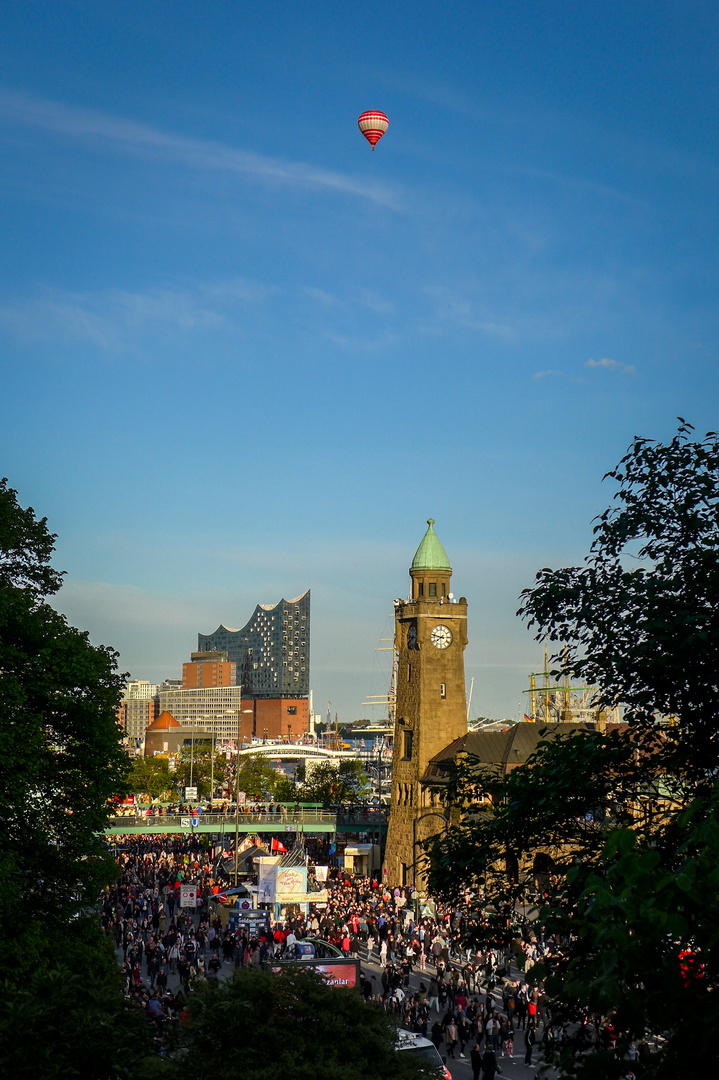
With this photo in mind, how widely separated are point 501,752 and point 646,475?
58.9m

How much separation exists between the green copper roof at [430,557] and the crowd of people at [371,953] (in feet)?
73.5

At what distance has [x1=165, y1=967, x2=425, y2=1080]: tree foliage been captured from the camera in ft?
37.9

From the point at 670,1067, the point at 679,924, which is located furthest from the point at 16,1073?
the point at 679,924

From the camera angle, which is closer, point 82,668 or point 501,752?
point 82,668

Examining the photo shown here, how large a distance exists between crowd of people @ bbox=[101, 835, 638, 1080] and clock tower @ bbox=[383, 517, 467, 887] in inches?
377

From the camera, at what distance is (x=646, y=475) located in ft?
47.9

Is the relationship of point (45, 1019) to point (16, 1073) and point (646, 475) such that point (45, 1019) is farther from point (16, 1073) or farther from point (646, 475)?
point (646, 475)

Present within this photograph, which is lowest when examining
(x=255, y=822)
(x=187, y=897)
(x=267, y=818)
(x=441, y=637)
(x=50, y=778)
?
(x=187, y=897)

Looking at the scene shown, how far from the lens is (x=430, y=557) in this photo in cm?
7281

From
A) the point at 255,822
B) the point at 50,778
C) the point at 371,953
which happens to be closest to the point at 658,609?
the point at 50,778

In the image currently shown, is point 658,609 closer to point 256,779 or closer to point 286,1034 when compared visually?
point 286,1034

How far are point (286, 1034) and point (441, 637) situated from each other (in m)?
59.7

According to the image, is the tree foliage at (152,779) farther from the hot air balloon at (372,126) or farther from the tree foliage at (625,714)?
the tree foliage at (625,714)

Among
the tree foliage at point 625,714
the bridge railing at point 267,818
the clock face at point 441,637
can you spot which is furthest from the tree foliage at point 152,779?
the tree foliage at point 625,714
